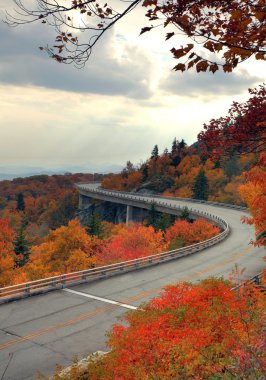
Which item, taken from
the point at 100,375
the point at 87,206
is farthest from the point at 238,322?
the point at 87,206

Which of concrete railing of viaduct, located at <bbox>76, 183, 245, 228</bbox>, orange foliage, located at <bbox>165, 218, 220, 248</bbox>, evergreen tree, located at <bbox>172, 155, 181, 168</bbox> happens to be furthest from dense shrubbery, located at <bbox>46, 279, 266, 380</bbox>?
evergreen tree, located at <bbox>172, 155, 181, 168</bbox>

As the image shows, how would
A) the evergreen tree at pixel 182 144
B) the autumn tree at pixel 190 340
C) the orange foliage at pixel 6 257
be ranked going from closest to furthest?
the autumn tree at pixel 190 340 → the orange foliage at pixel 6 257 → the evergreen tree at pixel 182 144

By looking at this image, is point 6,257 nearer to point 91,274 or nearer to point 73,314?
point 91,274

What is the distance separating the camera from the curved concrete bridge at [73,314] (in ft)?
43.1

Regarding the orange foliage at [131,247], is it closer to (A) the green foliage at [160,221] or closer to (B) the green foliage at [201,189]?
(A) the green foliage at [160,221]

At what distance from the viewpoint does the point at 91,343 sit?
1452 cm

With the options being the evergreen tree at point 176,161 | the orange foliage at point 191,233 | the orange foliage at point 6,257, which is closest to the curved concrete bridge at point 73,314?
the orange foliage at point 191,233

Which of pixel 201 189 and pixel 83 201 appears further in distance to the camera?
pixel 83 201

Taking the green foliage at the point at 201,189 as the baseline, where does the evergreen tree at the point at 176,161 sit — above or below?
above

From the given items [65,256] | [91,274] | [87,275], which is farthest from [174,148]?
[91,274]

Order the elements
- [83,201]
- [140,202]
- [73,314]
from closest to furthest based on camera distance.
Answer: [73,314]
[140,202]
[83,201]

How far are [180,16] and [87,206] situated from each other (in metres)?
125

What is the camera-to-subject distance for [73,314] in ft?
57.4

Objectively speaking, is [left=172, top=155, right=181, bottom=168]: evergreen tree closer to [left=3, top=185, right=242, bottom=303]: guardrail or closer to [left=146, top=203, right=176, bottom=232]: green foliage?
[left=146, top=203, right=176, bottom=232]: green foliage
